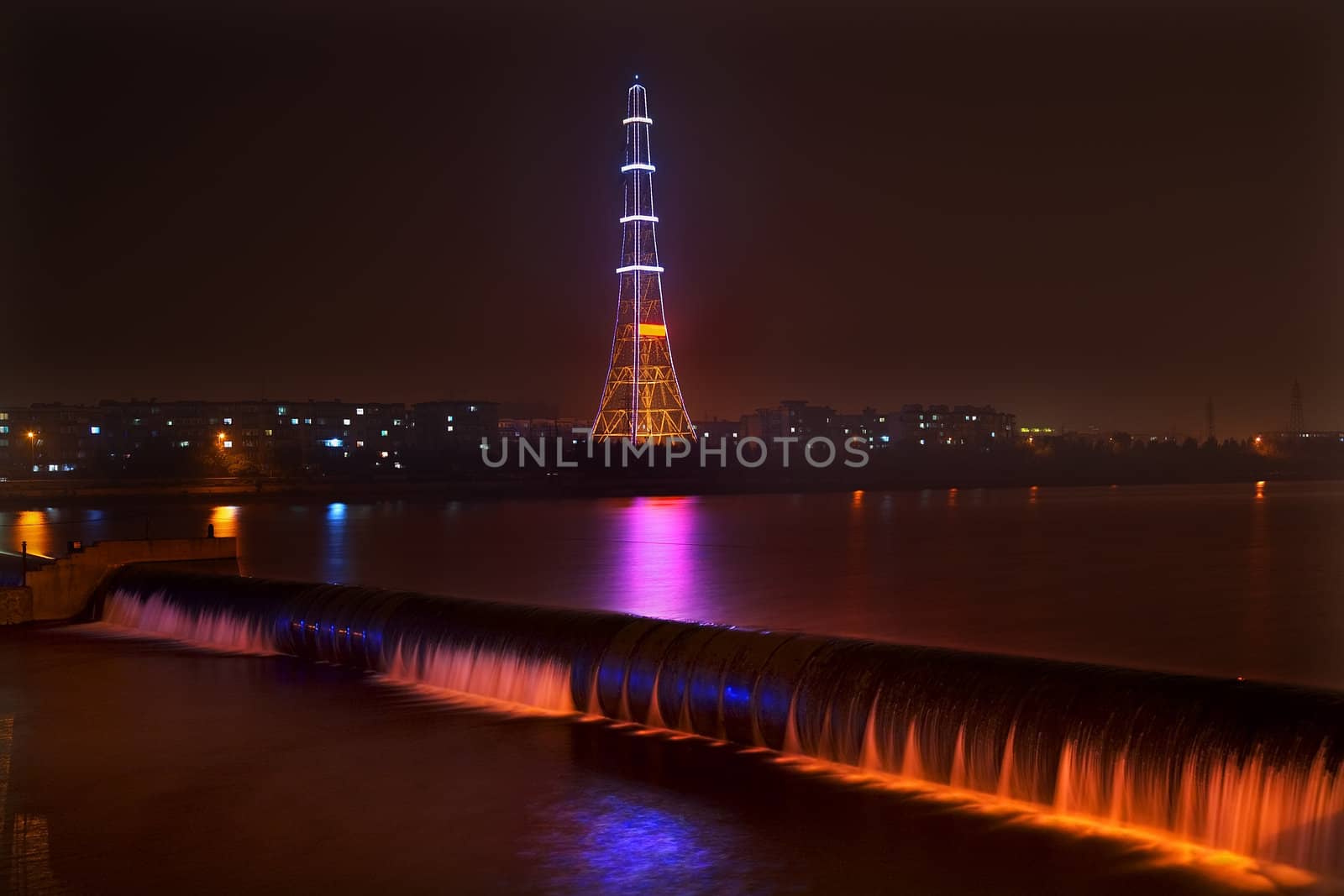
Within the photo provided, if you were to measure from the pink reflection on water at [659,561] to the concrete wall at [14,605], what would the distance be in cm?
984

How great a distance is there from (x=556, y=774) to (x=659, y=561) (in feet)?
72.2

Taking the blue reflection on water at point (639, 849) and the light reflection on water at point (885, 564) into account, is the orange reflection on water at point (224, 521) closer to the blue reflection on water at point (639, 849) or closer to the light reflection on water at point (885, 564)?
the light reflection on water at point (885, 564)

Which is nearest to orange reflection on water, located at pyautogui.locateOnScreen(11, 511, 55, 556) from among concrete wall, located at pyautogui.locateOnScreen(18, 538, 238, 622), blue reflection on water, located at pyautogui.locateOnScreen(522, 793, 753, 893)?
concrete wall, located at pyautogui.locateOnScreen(18, 538, 238, 622)

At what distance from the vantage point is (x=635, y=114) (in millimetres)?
90000

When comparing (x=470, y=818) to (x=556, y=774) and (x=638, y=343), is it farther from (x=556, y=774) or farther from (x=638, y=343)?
(x=638, y=343)

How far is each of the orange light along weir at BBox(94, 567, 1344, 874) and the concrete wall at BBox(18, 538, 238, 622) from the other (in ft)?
22.9

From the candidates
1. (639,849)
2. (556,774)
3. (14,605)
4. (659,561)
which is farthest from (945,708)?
(659,561)

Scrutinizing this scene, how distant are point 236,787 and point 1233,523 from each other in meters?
47.0

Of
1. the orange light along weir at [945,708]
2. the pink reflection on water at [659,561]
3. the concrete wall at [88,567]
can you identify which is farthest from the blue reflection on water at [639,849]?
the concrete wall at [88,567]

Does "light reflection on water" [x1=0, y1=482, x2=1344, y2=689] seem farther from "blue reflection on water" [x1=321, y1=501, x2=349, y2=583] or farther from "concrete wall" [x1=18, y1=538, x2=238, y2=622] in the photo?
"concrete wall" [x1=18, y1=538, x2=238, y2=622]

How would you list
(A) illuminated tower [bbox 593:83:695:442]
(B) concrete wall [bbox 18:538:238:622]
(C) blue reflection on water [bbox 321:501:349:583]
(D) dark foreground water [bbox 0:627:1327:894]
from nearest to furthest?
(D) dark foreground water [bbox 0:627:1327:894], (B) concrete wall [bbox 18:538:238:622], (C) blue reflection on water [bbox 321:501:349:583], (A) illuminated tower [bbox 593:83:695:442]

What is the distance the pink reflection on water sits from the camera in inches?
942

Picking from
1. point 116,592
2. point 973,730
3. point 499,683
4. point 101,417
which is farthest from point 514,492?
point 101,417

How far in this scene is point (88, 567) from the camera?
2145 centimetres
